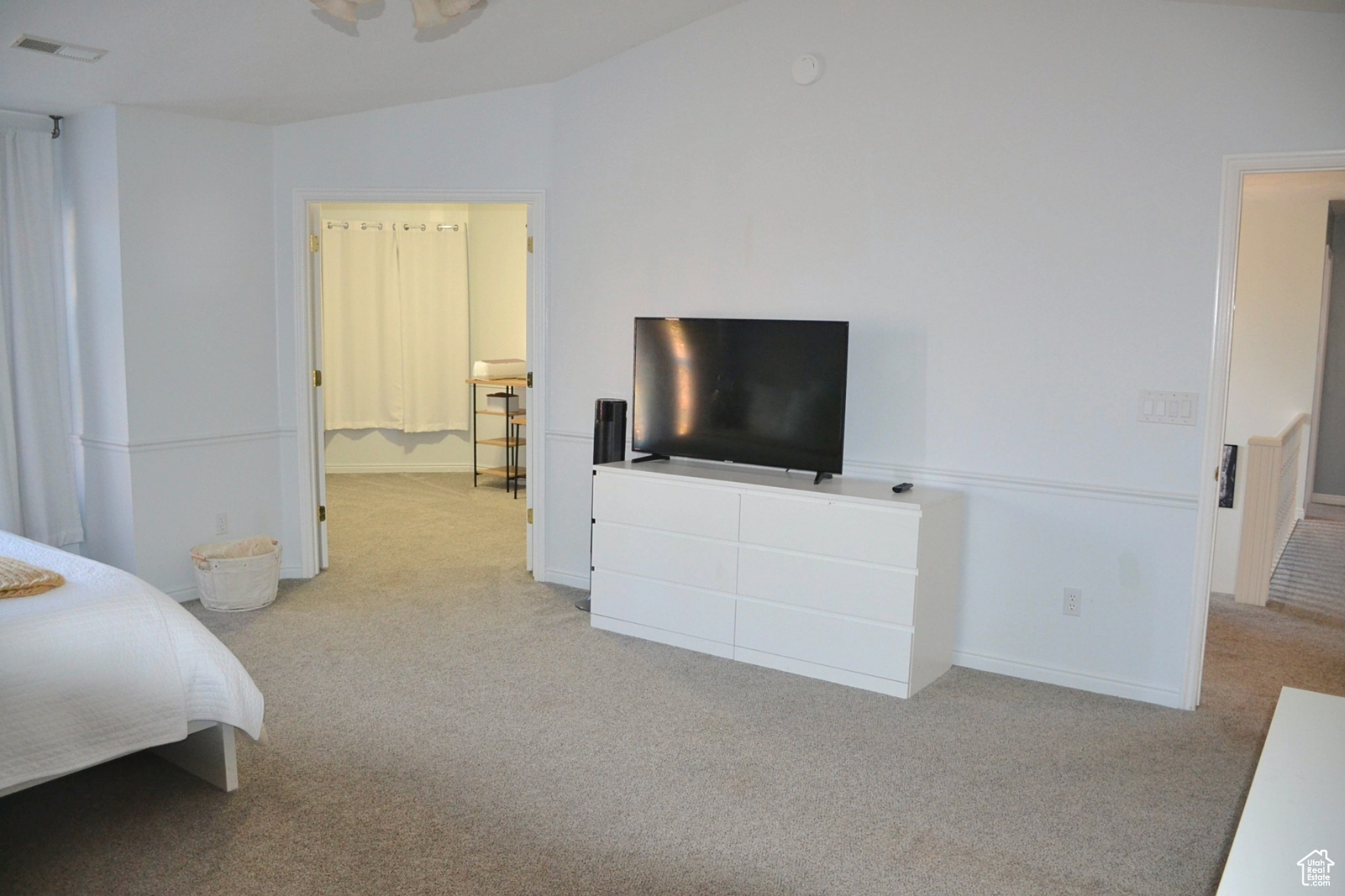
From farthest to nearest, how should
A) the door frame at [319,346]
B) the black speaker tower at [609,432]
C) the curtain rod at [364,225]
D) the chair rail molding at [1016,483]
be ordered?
the curtain rod at [364,225] → the door frame at [319,346] → the black speaker tower at [609,432] → the chair rail molding at [1016,483]

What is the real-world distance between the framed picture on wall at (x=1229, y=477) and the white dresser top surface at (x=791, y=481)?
215 cm

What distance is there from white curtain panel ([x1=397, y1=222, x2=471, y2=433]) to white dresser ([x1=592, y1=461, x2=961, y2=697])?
430 cm

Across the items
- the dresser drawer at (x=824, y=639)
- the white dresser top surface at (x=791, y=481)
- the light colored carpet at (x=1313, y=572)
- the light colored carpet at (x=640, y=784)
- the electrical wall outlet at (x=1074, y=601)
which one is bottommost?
the light colored carpet at (x=640, y=784)

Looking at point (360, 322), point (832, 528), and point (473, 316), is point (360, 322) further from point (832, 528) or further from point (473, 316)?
point (832, 528)

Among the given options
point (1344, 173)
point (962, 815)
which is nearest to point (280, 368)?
point (962, 815)

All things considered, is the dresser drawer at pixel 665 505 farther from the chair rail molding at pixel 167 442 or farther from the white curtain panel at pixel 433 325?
the white curtain panel at pixel 433 325

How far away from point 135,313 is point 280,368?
79 centimetres

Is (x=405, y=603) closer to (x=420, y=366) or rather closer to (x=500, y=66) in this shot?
(x=500, y=66)

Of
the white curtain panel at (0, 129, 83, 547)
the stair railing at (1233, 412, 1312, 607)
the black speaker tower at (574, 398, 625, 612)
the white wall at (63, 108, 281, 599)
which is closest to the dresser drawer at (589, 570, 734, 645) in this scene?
the black speaker tower at (574, 398, 625, 612)

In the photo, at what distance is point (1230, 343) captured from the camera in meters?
3.49

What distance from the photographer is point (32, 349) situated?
4535 millimetres

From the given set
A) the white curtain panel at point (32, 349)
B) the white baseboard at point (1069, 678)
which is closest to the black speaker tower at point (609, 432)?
the white baseboard at point (1069, 678)

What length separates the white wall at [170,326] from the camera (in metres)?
4.47

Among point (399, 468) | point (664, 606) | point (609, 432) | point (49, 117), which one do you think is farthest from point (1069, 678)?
point (399, 468)
